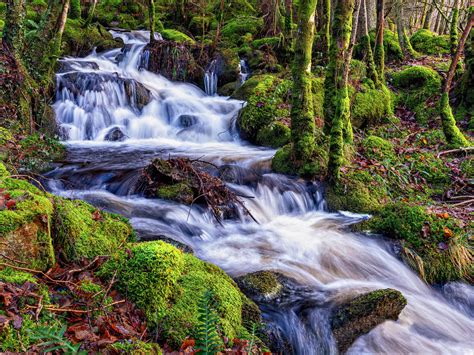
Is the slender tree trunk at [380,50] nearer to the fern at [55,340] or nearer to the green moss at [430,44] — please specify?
the green moss at [430,44]

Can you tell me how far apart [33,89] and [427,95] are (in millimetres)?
11672

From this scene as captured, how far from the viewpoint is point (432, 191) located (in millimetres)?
7895

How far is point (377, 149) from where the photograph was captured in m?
8.77

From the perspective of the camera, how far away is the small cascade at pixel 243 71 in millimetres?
15145

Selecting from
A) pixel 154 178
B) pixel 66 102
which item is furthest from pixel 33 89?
pixel 154 178

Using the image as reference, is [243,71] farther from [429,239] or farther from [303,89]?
[429,239]

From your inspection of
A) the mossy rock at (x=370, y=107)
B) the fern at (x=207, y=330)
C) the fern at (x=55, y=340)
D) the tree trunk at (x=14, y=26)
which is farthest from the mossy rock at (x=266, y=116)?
the fern at (x=55, y=340)

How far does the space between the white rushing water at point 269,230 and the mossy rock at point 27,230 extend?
197 cm

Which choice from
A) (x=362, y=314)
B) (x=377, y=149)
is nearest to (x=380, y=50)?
(x=377, y=149)

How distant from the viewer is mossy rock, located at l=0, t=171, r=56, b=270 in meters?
2.87

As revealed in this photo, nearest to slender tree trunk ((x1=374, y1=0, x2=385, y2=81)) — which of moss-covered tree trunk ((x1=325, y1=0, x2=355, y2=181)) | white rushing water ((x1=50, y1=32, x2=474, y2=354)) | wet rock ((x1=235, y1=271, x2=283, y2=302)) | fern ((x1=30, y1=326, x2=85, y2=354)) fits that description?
white rushing water ((x1=50, y1=32, x2=474, y2=354))

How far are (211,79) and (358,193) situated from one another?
9564 millimetres

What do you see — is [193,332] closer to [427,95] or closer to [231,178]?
[231,178]

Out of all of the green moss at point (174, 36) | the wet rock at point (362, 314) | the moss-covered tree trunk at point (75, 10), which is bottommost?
the wet rock at point (362, 314)
